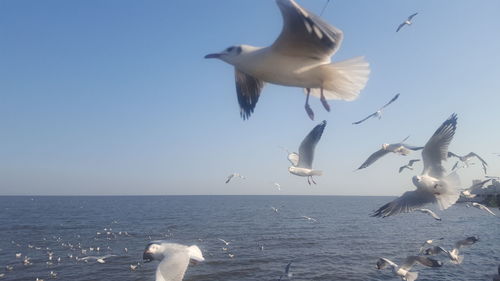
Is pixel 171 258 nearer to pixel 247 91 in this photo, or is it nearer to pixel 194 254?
pixel 194 254

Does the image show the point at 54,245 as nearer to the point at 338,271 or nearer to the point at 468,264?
the point at 338,271

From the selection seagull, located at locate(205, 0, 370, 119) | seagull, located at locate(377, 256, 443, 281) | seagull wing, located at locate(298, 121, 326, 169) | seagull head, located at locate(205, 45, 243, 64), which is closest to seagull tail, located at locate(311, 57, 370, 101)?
seagull, located at locate(205, 0, 370, 119)

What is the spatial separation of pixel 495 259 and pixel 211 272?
583 inches

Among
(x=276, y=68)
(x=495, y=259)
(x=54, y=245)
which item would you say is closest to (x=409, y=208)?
(x=276, y=68)

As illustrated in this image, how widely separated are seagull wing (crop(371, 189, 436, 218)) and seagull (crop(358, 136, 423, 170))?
63cm

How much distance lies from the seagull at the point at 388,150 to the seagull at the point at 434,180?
0.85 feet

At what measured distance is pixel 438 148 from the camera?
18.8 ft

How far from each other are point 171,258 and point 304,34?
3.78m

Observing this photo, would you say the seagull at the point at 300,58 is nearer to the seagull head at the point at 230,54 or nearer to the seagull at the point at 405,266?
the seagull head at the point at 230,54

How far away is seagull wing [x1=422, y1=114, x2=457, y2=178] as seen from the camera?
562 centimetres

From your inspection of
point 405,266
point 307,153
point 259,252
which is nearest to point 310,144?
point 307,153

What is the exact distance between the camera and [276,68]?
229 centimetres

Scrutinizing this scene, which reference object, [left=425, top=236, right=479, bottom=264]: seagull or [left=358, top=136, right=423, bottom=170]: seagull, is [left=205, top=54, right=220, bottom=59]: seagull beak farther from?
[left=425, top=236, right=479, bottom=264]: seagull

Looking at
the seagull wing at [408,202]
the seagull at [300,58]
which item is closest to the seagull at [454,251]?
the seagull wing at [408,202]
